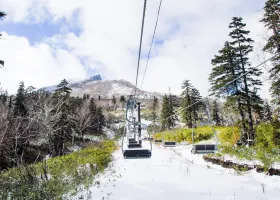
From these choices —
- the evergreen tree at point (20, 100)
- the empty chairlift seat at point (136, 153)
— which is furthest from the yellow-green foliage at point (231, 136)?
the evergreen tree at point (20, 100)

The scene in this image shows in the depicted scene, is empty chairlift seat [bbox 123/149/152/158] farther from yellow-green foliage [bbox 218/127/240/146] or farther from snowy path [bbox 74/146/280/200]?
yellow-green foliage [bbox 218/127/240/146]

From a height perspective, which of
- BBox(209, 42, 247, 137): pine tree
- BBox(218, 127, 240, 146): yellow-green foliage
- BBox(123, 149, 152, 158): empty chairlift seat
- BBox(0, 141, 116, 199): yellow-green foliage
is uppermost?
BBox(209, 42, 247, 137): pine tree

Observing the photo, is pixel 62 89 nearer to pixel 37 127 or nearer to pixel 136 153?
pixel 37 127

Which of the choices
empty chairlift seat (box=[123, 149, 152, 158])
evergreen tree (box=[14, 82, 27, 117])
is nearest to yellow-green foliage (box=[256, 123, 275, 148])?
empty chairlift seat (box=[123, 149, 152, 158])

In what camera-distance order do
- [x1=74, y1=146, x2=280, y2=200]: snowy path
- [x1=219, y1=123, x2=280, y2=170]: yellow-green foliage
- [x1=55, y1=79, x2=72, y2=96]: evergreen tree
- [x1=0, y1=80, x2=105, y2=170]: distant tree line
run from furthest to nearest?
1. [x1=55, y1=79, x2=72, y2=96]: evergreen tree
2. [x1=0, y1=80, x2=105, y2=170]: distant tree line
3. [x1=219, y1=123, x2=280, y2=170]: yellow-green foliage
4. [x1=74, y1=146, x2=280, y2=200]: snowy path

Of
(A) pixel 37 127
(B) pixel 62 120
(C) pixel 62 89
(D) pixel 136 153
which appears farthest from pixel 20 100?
(D) pixel 136 153

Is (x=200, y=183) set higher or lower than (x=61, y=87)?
lower

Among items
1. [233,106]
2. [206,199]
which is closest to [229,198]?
[206,199]

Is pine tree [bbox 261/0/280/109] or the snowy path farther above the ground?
pine tree [bbox 261/0/280/109]

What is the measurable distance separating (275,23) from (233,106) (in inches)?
348

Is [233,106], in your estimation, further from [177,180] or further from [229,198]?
[229,198]

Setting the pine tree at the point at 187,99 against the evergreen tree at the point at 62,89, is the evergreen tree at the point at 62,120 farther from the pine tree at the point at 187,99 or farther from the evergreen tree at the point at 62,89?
the pine tree at the point at 187,99

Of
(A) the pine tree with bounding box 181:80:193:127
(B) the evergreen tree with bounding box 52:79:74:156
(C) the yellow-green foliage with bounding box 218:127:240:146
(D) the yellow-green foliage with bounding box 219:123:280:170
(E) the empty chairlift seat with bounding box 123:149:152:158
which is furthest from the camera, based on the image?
(A) the pine tree with bounding box 181:80:193:127

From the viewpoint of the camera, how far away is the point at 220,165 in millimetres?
14047
